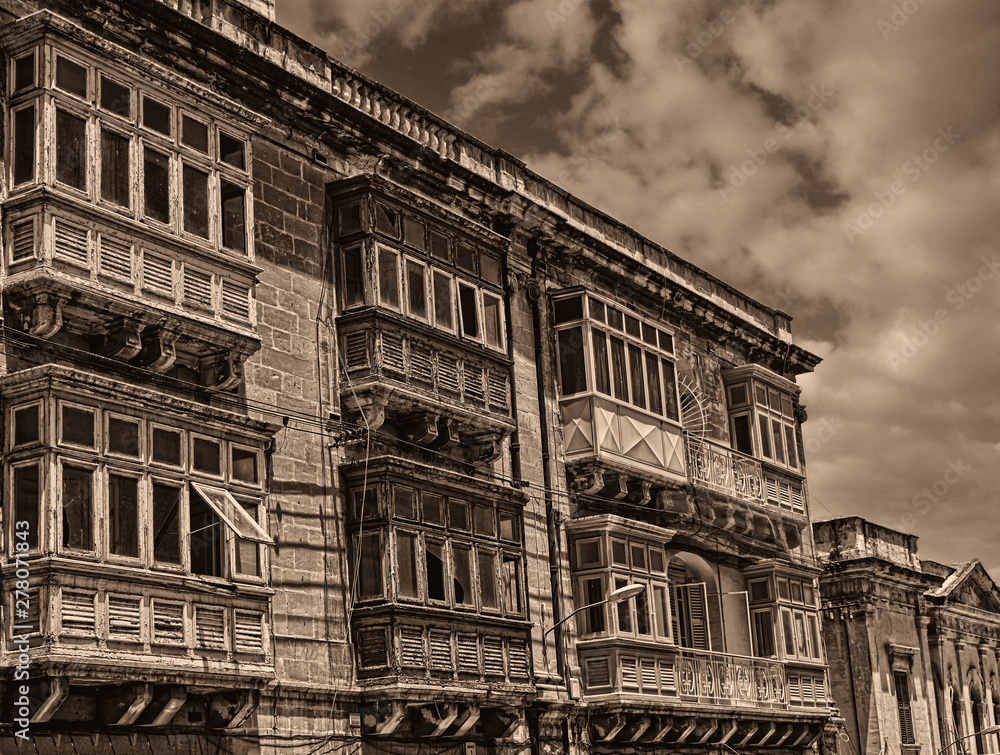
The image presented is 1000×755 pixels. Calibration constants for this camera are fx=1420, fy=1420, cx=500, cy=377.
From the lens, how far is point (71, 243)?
17.0 metres

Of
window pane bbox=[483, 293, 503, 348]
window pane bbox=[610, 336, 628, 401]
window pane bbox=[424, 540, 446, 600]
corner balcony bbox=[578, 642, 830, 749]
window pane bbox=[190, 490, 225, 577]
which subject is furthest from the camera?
window pane bbox=[610, 336, 628, 401]

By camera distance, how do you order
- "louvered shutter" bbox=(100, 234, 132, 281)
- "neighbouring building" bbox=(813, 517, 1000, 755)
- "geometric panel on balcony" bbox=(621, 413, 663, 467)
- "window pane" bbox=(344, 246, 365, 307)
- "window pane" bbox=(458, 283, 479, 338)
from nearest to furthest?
"louvered shutter" bbox=(100, 234, 132, 281), "window pane" bbox=(344, 246, 365, 307), "window pane" bbox=(458, 283, 479, 338), "geometric panel on balcony" bbox=(621, 413, 663, 467), "neighbouring building" bbox=(813, 517, 1000, 755)

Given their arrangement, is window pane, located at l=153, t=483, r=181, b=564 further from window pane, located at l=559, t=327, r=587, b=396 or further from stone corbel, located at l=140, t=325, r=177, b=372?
window pane, located at l=559, t=327, r=587, b=396

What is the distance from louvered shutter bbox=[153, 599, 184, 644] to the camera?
655 inches

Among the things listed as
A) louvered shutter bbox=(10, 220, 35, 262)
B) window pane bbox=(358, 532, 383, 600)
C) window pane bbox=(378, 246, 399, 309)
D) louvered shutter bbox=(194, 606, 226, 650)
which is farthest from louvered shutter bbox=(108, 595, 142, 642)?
window pane bbox=(378, 246, 399, 309)

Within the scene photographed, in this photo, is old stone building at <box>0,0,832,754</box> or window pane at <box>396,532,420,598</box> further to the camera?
window pane at <box>396,532,420,598</box>

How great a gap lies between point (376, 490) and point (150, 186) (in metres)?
5.56

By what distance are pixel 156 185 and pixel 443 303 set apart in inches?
242

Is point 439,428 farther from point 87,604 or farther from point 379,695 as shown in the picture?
point 87,604

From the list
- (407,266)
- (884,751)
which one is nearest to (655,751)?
(407,266)

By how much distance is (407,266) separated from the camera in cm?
2264

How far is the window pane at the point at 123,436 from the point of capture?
1697 cm

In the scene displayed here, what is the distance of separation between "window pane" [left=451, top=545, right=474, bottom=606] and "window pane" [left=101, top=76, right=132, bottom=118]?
816 centimetres

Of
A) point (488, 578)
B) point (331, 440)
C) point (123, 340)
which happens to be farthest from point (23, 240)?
point (488, 578)
